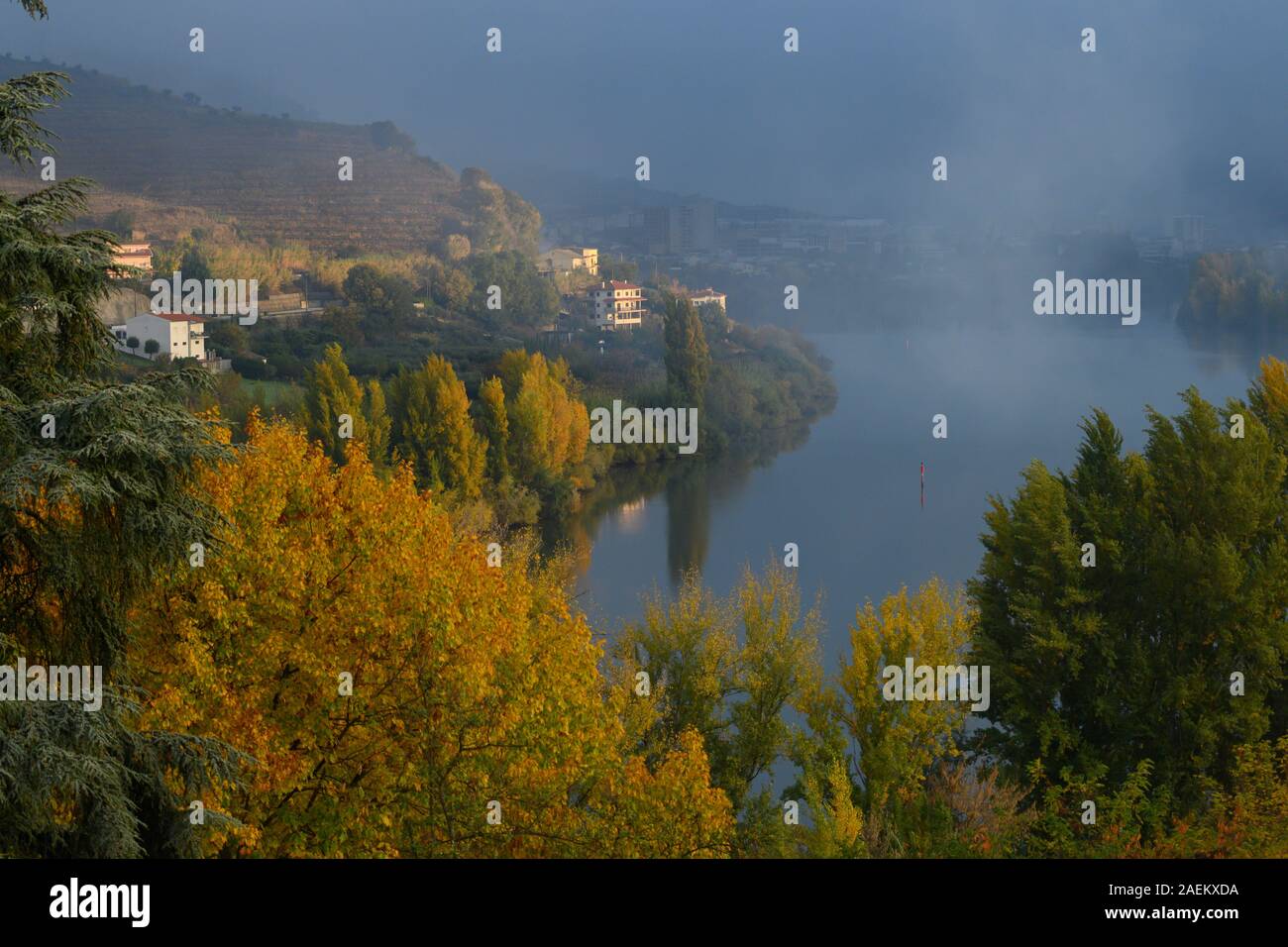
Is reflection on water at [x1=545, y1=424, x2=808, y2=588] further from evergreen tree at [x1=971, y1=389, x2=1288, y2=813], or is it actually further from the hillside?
the hillside

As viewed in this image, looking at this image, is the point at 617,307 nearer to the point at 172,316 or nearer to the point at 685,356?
the point at 685,356

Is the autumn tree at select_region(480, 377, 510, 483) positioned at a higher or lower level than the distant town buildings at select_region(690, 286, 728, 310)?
lower

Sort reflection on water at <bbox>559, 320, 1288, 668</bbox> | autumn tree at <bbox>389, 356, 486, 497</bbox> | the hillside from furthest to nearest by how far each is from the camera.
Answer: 1. the hillside
2. autumn tree at <bbox>389, 356, 486, 497</bbox>
3. reflection on water at <bbox>559, 320, 1288, 668</bbox>

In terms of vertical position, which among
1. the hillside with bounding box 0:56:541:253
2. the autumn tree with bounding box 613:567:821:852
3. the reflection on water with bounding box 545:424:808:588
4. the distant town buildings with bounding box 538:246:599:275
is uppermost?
the hillside with bounding box 0:56:541:253

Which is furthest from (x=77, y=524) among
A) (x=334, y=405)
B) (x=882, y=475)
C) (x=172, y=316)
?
(x=172, y=316)

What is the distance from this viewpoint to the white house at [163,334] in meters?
32.7

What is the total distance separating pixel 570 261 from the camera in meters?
78.2

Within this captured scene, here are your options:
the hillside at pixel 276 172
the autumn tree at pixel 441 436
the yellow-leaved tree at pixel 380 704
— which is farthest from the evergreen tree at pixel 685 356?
the hillside at pixel 276 172

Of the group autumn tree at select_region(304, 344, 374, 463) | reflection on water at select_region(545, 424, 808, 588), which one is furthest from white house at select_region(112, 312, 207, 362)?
reflection on water at select_region(545, 424, 808, 588)

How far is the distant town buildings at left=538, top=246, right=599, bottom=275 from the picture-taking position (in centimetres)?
7431

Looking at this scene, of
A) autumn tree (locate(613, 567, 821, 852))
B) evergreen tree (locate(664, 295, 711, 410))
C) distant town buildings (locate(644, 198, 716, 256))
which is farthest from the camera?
distant town buildings (locate(644, 198, 716, 256))

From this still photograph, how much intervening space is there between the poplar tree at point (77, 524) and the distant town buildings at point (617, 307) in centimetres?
4940

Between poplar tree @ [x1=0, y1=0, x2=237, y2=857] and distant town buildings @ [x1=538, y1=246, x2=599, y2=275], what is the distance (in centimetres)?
6781
